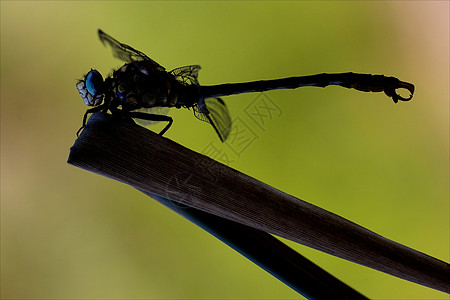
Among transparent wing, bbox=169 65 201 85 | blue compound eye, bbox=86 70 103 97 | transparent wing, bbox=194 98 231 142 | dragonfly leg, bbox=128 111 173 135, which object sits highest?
transparent wing, bbox=169 65 201 85

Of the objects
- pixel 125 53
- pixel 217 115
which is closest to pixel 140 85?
pixel 125 53

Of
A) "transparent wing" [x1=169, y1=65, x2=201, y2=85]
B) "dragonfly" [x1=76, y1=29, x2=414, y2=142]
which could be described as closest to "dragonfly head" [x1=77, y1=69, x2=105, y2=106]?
"dragonfly" [x1=76, y1=29, x2=414, y2=142]

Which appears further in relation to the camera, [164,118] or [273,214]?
[164,118]

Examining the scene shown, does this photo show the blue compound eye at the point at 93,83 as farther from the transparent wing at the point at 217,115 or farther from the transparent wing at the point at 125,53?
the transparent wing at the point at 217,115

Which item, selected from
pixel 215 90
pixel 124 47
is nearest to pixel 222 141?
pixel 215 90

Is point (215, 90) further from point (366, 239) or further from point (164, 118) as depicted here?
point (366, 239)

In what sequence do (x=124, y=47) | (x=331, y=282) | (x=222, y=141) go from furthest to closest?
(x=222, y=141) < (x=124, y=47) < (x=331, y=282)

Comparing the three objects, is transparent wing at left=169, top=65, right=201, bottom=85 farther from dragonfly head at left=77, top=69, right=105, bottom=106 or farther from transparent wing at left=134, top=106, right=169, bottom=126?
dragonfly head at left=77, top=69, right=105, bottom=106

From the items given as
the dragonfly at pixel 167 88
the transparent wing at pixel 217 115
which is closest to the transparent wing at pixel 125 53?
the dragonfly at pixel 167 88
